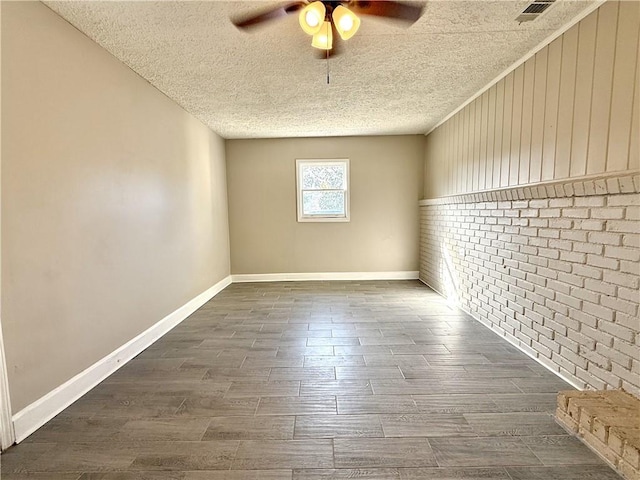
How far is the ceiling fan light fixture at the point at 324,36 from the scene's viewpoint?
206cm

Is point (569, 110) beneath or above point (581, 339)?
above

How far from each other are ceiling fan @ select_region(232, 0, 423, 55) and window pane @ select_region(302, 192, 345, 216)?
3748 millimetres

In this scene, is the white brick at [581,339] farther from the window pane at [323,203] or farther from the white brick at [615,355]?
the window pane at [323,203]

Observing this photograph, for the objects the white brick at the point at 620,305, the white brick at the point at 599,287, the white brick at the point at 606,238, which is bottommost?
the white brick at the point at 620,305

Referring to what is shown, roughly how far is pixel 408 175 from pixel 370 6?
3982 mm

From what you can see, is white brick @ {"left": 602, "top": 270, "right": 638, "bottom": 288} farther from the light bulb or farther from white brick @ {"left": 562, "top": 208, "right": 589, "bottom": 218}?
the light bulb

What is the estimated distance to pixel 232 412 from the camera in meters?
1.96

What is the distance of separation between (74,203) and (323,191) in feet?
13.4

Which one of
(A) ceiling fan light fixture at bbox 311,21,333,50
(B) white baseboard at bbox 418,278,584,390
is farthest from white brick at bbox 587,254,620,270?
(A) ceiling fan light fixture at bbox 311,21,333,50

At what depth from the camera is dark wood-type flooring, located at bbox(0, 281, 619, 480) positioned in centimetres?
153

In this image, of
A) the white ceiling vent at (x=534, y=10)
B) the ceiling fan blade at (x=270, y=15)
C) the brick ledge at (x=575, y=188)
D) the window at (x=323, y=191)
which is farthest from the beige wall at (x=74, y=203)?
the brick ledge at (x=575, y=188)

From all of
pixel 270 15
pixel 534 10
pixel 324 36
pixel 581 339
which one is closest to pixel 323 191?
pixel 324 36

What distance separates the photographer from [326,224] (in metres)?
5.80

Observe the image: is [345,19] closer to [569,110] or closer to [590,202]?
[569,110]
